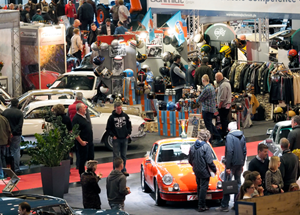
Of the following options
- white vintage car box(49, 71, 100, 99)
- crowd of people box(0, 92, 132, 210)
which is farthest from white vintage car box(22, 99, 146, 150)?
white vintage car box(49, 71, 100, 99)

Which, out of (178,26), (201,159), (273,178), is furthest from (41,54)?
(273,178)

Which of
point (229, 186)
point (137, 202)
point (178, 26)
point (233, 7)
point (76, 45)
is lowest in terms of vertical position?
point (137, 202)

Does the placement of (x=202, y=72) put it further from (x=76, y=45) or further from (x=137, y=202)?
(x=137, y=202)

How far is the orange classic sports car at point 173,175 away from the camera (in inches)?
382

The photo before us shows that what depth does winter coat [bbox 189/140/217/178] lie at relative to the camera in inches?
371

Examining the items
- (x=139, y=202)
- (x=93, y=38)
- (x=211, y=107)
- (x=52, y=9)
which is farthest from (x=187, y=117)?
(x=52, y=9)

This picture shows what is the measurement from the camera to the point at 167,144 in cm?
1073

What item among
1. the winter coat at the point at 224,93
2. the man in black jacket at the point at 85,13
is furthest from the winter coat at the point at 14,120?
the man in black jacket at the point at 85,13

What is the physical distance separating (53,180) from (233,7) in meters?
11.4

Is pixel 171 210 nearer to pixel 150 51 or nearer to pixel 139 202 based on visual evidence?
pixel 139 202

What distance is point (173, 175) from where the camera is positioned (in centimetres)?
985

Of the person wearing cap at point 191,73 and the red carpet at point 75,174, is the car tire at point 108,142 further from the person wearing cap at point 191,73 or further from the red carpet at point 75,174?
the person wearing cap at point 191,73

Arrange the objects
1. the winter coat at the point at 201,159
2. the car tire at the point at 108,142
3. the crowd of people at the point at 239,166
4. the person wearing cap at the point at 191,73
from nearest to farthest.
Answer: the crowd of people at the point at 239,166 < the winter coat at the point at 201,159 < the car tire at the point at 108,142 < the person wearing cap at the point at 191,73

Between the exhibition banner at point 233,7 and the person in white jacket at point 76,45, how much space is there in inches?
200
